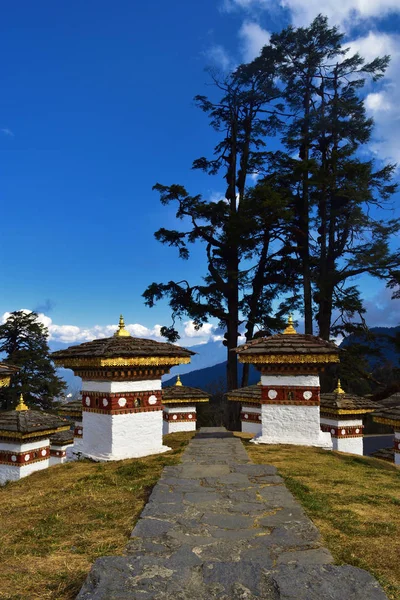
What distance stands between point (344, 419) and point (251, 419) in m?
2.72

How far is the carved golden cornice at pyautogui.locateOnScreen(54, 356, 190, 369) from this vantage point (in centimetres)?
808

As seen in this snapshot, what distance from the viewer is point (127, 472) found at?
6484 mm

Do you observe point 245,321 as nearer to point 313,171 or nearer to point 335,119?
point 313,171

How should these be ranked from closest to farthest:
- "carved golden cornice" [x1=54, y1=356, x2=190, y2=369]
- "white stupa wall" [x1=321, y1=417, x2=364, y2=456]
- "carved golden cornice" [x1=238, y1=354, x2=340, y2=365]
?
"carved golden cornice" [x1=54, y1=356, x2=190, y2=369], "carved golden cornice" [x1=238, y1=354, x2=340, y2=365], "white stupa wall" [x1=321, y1=417, x2=364, y2=456]

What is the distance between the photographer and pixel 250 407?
43.9ft

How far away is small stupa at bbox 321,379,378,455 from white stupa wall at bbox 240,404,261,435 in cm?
199

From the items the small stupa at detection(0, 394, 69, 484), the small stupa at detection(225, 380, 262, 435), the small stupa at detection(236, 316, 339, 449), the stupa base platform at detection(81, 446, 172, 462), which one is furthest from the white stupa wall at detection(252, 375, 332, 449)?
the small stupa at detection(0, 394, 69, 484)

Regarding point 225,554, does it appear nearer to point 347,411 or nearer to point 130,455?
point 130,455

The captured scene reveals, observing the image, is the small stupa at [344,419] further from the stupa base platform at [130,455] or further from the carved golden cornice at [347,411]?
the stupa base platform at [130,455]

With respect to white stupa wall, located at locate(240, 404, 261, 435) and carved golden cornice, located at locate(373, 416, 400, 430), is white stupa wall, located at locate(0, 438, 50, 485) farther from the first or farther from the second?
carved golden cornice, located at locate(373, 416, 400, 430)

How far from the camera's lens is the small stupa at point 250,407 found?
42.7 ft

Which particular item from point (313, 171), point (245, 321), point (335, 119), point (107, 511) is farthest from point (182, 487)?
point (335, 119)

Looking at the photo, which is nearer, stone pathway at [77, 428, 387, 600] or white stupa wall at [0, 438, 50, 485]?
stone pathway at [77, 428, 387, 600]

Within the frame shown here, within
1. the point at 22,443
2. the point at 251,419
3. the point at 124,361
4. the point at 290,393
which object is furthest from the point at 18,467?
the point at 290,393
